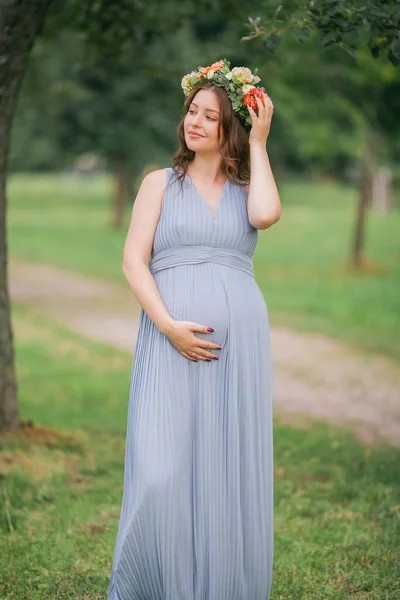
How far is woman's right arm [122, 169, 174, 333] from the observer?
3576 millimetres

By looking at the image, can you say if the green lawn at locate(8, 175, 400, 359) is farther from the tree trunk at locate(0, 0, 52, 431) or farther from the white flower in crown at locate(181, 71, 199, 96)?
the white flower in crown at locate(181, 71, 199, 96)

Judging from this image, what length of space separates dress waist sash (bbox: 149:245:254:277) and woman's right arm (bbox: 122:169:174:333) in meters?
0.07

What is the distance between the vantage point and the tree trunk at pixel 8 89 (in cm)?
565

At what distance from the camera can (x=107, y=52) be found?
734 centimetres

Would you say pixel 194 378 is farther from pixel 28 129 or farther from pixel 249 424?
pixel 28 129

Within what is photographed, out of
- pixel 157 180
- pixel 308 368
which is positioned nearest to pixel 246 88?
pixel 157 180

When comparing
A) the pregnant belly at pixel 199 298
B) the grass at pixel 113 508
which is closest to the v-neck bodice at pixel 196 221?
the pregnant belly at pixel 199 298

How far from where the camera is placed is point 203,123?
145 inches

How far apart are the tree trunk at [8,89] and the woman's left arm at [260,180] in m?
2.46

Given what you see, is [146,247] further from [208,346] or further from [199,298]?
[208,346]

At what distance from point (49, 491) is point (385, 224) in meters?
29.4

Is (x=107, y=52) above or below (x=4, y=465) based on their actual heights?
above

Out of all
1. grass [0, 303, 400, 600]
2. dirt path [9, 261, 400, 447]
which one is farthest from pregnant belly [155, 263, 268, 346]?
dirt path [9, 261, 400, 447]

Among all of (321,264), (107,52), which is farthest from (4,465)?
(321,264)
